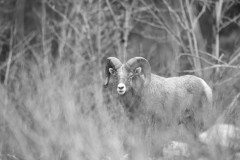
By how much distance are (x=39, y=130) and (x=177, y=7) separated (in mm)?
6296

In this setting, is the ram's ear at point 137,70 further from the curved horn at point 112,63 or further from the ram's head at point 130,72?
the curved horn at point 112,63

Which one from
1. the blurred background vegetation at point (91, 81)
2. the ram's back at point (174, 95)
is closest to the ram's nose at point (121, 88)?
the blurred background vegetation at point (91, 81)

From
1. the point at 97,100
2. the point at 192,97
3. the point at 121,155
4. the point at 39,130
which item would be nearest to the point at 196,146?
the point at 121,155

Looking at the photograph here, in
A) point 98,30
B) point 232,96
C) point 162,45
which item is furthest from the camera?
point 162,45

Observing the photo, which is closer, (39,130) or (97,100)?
(39,130)

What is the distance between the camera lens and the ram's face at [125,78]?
28.7 feet

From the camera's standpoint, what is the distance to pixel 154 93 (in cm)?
934

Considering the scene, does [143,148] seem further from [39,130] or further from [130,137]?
[39,130]

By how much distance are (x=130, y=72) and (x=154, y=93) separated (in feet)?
2.07

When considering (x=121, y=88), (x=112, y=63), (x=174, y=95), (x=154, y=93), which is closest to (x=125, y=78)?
(x=121, y=88)

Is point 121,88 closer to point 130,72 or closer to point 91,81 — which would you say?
point 130,72

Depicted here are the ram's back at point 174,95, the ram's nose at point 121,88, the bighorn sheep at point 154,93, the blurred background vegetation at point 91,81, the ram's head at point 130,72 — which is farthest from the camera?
the ram's back at point 174,95

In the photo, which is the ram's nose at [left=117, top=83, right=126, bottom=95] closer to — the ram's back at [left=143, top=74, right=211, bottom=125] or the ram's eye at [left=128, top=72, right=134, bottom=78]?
the ram's eye at [left=128, top=72, right=134, bottom=78]

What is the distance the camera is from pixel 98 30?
13.8 meters
